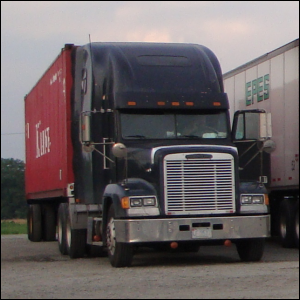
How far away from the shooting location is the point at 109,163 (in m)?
14.8

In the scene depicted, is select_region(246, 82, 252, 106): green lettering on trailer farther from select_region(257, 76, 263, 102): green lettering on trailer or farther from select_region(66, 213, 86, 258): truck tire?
select_region(66, 213, 86, 258): truck tire

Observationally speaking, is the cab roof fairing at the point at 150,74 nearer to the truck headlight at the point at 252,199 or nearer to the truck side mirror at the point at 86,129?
the truck side mirror at the point at 86,129

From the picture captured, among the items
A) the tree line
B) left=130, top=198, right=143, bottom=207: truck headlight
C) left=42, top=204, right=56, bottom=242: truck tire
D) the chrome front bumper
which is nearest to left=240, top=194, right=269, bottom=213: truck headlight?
the chrome front bumper

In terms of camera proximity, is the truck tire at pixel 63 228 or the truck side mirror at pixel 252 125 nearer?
the truck side mirror at pixel 252 125

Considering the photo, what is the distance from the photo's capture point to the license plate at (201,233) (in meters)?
13.8

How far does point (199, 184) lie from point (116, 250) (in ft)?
5.61

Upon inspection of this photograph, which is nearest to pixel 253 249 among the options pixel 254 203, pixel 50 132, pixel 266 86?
pixel 254 203

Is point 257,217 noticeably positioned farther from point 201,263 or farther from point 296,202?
point 296,202

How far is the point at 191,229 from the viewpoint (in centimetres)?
1383

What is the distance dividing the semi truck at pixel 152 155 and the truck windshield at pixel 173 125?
2 centimetres

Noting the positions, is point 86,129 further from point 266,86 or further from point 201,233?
point 266,86

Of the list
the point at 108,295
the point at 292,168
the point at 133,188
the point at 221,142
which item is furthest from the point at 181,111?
the point at 108,295

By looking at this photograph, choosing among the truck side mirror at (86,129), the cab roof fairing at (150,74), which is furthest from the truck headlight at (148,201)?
the cab roof fairing at (150,74)

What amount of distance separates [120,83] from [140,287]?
15.4 ft
